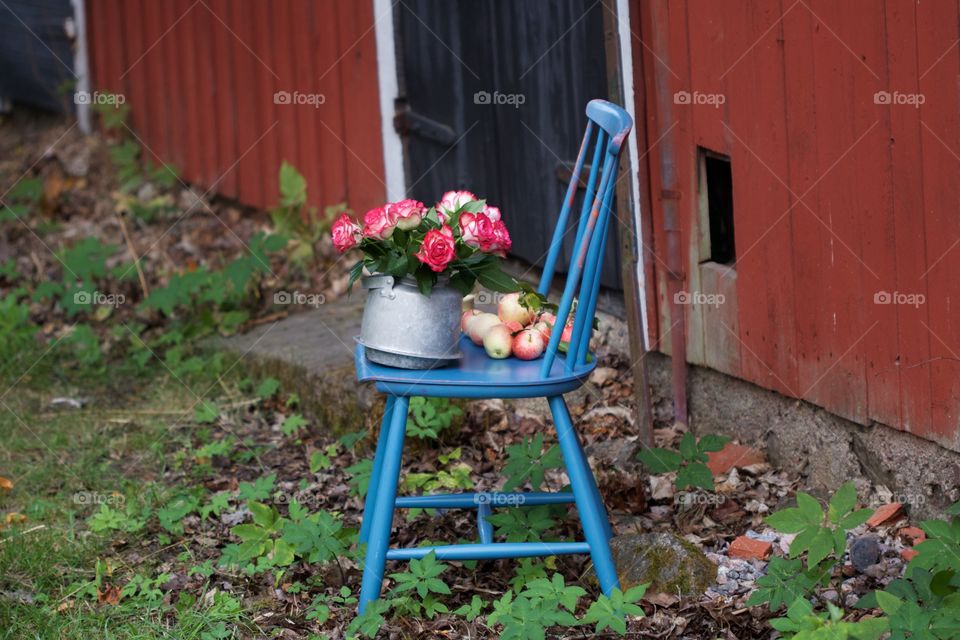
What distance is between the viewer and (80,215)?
300 inches

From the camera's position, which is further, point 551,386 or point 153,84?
point 153,84

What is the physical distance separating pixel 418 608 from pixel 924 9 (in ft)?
6.44

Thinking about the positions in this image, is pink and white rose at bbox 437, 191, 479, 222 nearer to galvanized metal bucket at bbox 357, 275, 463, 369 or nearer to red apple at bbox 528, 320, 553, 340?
galvanized metal bucket at bbox 357, 275, 463, 369

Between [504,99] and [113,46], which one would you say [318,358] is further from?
[113,46]

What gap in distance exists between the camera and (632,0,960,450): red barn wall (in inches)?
124

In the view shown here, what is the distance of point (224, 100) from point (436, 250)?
15.5 feet

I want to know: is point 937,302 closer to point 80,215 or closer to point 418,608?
point 418,608

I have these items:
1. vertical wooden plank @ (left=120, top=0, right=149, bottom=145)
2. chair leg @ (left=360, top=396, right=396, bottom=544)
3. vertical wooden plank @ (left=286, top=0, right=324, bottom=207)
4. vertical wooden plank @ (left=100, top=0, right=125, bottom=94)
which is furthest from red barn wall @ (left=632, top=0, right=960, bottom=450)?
vertical wooden plank @ (left=100, top=0, right=125, bottom=94)

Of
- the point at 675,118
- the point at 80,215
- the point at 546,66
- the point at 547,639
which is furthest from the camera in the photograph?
the point at 80,215

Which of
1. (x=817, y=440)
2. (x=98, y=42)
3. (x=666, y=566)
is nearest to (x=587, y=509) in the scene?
(x=666, y=566)

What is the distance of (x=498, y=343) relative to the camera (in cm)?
319

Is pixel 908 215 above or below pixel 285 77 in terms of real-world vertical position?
below

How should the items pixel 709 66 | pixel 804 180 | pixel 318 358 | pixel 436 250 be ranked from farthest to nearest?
pixel 318 358 → pixel 709 66 → pixel 804 180 → pixel 436 250

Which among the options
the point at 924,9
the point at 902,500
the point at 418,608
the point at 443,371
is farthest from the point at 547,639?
the point at 924,9
